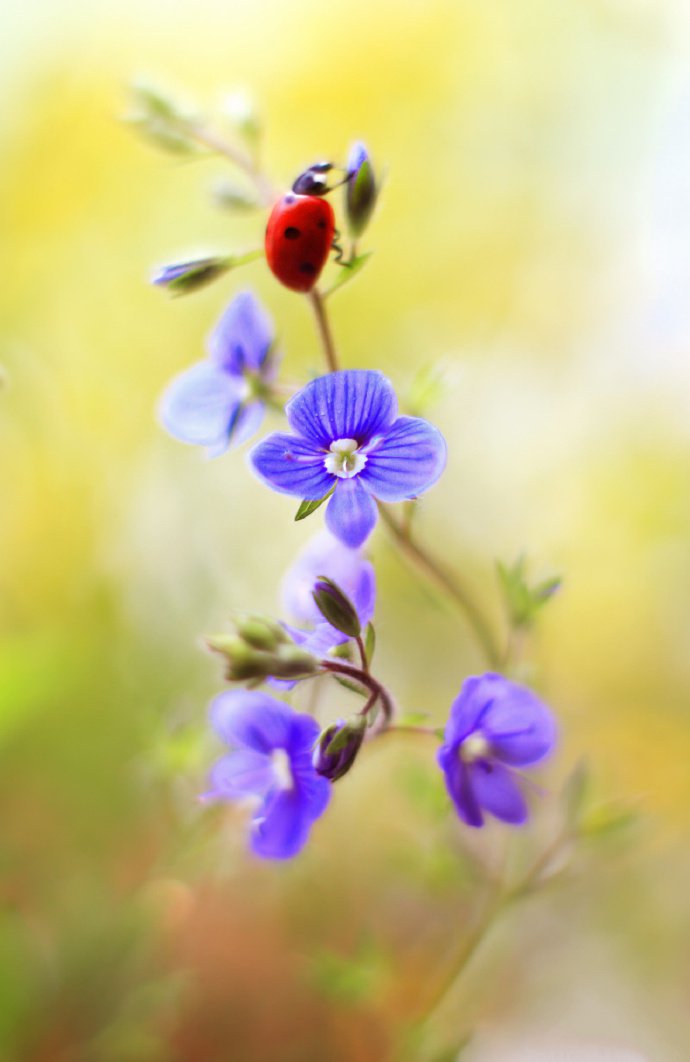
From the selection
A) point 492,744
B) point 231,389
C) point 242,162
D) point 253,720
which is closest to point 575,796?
point 492,744

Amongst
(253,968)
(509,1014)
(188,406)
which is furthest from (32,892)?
(188,406)

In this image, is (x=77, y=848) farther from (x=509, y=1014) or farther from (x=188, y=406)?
(x=188, y=406)

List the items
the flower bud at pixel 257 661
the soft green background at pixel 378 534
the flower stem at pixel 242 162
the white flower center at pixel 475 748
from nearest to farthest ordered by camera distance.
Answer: the flower bud at pixel 257 661 < the white flower center at pixel 475 748 < the flower stem at pixel 242 162 < the soft green background at pixel 378 534

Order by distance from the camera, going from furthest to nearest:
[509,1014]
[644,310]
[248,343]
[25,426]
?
[644,310] → [25,426] → [509,1014] → [248,343]

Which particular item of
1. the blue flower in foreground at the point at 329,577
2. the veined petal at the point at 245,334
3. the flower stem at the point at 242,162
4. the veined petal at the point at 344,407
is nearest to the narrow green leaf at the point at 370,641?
the blue flower in foreground at the point at 329,577

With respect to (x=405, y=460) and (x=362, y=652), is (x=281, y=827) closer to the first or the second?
(x=362, y=652)

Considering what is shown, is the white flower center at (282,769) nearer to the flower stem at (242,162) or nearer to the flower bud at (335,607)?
the flower bud at (335,607)

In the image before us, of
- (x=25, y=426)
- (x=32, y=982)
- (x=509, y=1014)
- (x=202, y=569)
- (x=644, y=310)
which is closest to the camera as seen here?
(x=32, y=982)
